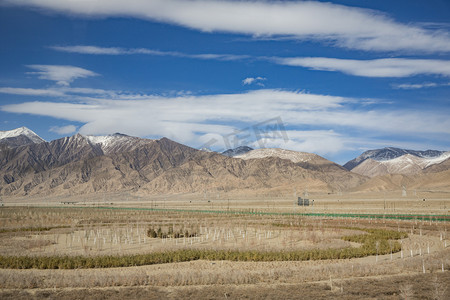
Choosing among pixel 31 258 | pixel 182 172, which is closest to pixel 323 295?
pixel 31 258

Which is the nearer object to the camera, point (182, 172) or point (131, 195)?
point (131, 195)

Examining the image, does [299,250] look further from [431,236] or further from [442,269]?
[431,236]

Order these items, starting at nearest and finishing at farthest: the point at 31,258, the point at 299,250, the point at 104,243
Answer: the point at 31,258 < the point at 299,250 < the point at 104,243

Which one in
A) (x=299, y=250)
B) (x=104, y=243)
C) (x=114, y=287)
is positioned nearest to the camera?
(x=114, y=287)

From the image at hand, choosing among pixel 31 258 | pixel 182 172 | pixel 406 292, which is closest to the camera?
pixel 406 292

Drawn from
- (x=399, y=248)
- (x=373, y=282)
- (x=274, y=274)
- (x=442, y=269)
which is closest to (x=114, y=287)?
(x=274, y=274)

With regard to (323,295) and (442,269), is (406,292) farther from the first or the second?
(442,269)

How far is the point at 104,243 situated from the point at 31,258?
32.7 ft

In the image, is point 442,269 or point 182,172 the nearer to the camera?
point 442,269

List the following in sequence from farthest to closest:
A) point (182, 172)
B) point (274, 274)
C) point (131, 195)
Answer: point (182, 172) < point (131, 195) < point (274, 274)

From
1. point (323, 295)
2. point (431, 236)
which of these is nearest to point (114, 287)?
point (323, 295)

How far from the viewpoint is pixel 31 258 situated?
25125 mm

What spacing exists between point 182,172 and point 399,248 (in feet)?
548

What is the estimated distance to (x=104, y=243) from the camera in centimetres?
3491
